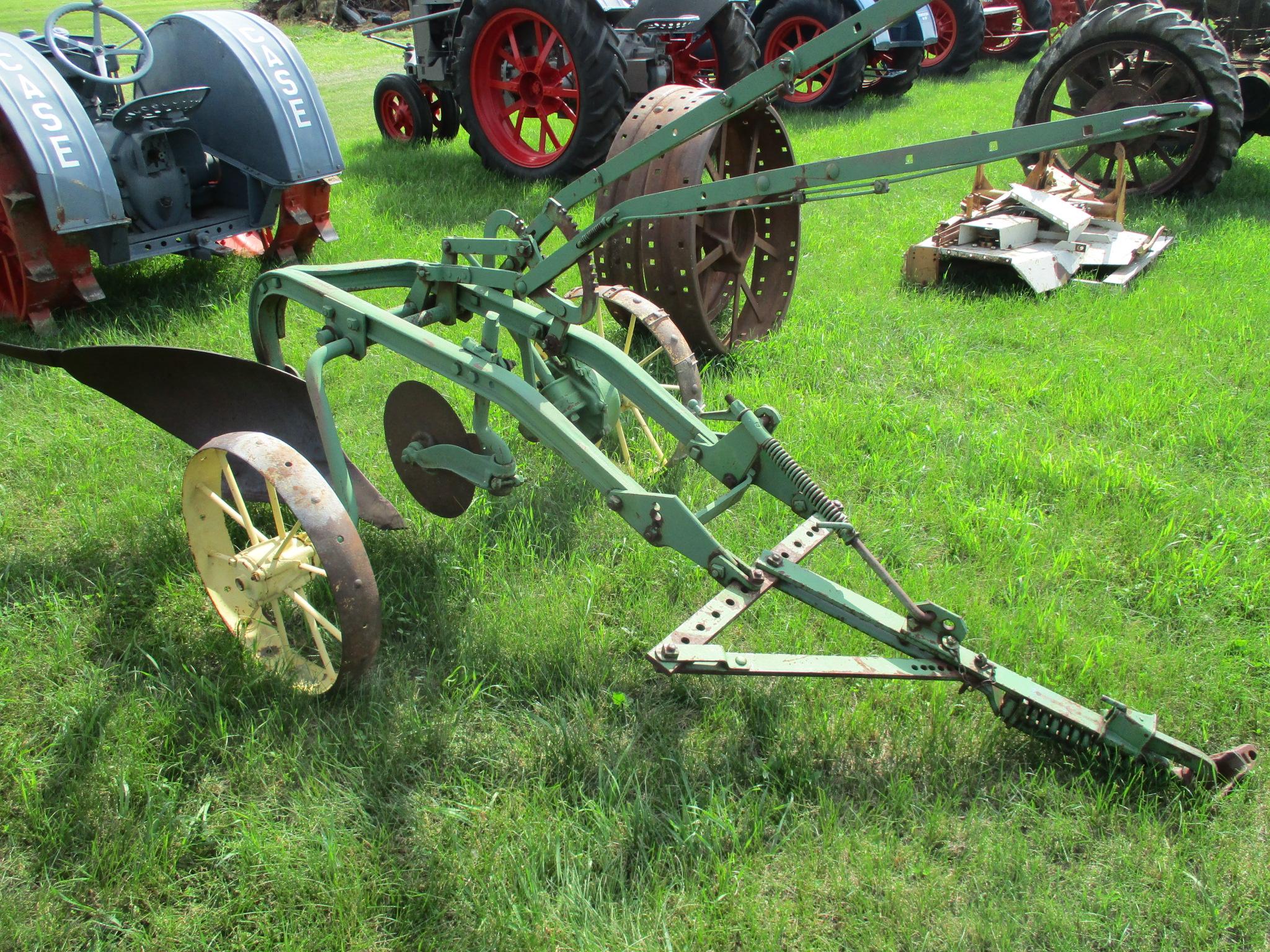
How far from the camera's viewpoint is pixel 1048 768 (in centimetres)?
229

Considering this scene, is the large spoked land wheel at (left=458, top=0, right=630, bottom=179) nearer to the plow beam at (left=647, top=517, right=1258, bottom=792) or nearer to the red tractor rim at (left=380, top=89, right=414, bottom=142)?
the red tractor rim at (left=380, top=89, right=414, bottom=142)

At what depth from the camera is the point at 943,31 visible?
41.6 feet

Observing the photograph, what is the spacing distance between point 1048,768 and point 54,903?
7.38ft

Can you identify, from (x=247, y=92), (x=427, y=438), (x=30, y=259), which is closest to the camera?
(x=427, y=438)

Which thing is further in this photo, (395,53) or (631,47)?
(395,53)

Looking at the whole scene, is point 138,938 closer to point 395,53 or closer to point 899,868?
point 899,868

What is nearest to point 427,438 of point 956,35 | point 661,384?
point 661,384

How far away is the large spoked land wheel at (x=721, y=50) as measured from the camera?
27.7 ft

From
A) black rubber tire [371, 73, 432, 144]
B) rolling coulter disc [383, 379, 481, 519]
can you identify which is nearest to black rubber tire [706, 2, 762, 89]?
black rubber tire [371, 73, 432, 144]

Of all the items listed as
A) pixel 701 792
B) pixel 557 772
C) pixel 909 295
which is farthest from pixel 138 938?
pixel 909 295

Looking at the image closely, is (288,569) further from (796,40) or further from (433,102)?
(796,40)

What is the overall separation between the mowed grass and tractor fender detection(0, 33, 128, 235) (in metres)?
0.80

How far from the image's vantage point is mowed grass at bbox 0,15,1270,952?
2.03m

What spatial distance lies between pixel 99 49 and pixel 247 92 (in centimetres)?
79
